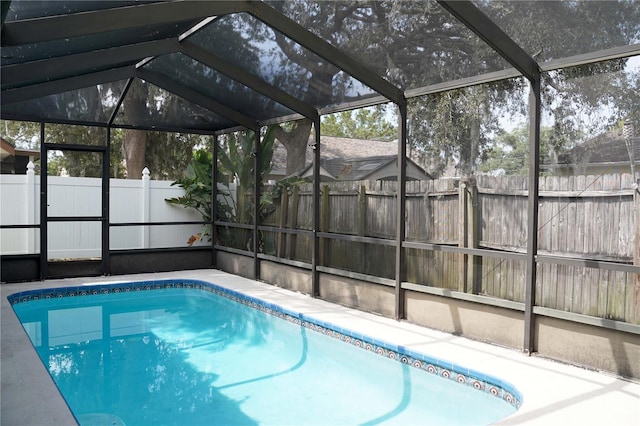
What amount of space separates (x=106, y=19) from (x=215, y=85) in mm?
3094

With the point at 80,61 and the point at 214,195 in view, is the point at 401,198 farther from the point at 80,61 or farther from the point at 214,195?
the point at 214,195

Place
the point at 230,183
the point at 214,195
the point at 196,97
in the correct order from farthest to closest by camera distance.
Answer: the point at 214,195 < the point at 230,183 < the point at 196,97

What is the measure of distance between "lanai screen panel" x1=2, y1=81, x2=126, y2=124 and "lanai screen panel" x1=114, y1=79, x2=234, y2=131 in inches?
10.7

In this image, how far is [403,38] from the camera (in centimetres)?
485

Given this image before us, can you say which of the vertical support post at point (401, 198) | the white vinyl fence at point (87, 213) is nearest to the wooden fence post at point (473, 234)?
the vertical support post at point (401, 198)

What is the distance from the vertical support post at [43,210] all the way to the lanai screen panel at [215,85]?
7.62 ft

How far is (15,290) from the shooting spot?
7.45 meters

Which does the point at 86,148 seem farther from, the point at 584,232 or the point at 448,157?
the point at 584,232

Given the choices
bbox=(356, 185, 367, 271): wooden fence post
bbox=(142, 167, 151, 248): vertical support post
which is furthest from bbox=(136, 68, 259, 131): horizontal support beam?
bbox=(356, 185, 367, 271): wooden fence post

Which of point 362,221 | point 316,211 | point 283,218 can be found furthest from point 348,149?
point 283,218

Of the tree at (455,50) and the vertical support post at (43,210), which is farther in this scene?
the vertical support post at (43,210)

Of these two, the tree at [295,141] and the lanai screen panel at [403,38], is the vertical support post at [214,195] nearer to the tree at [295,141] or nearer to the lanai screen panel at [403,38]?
the tree at [295,141]

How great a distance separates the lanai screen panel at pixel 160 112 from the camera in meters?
8.51

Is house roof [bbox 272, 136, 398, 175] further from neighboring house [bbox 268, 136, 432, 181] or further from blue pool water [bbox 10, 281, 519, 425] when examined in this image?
blue pool water [bbox 10, 281, 519, 425]
